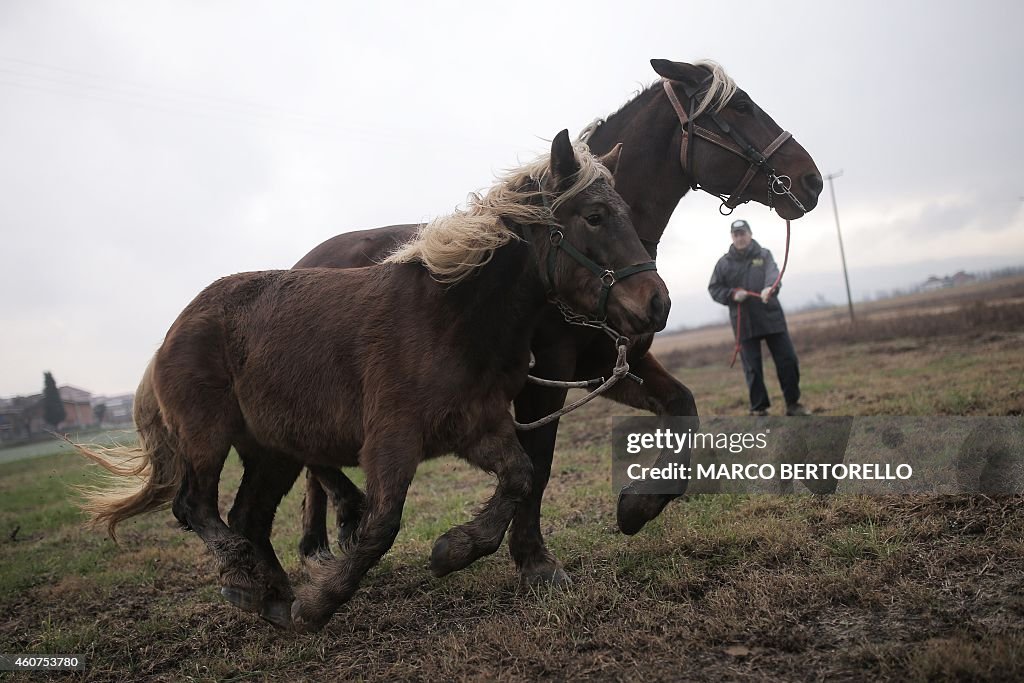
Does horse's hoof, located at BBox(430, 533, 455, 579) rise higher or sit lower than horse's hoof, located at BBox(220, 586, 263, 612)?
higher

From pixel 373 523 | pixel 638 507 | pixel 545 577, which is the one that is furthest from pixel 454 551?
pixel 638 507

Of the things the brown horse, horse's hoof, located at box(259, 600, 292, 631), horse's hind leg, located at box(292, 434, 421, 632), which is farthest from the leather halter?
horse's hoof, located at box(259, 600, 292, 631)

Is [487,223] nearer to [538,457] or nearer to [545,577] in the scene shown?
[538,457]

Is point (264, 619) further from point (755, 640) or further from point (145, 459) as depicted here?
point (755, 640)

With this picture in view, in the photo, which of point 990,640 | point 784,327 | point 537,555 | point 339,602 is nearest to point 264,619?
point 339,602

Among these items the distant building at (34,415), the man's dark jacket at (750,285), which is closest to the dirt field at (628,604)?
the man's dark jacket at (750,285)

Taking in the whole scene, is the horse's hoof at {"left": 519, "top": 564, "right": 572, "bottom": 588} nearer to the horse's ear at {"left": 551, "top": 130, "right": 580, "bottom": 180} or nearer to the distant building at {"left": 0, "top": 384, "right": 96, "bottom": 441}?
the horse's ear at {"left": 551, "top": 130, "right": 580, "bottom": 180}

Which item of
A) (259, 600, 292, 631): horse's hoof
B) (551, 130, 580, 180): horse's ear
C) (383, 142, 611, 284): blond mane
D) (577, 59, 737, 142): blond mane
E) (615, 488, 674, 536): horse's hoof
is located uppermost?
(577, 59, 737, 142): blond mane

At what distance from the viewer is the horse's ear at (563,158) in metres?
3.73

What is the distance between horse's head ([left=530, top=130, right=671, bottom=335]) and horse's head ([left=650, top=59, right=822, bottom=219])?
113 cm

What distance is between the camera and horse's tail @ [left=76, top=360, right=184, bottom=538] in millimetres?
4859

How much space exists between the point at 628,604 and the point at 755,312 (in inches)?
189

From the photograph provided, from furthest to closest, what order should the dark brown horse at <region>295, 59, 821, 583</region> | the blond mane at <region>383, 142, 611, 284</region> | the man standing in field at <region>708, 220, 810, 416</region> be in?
the man standing in field at <region>708, 220, 810, 416</region>
the dark brown horse at <region>295, 59, 821, 583</region>
the blond mane at <region>383, 142, 611, 284</region>

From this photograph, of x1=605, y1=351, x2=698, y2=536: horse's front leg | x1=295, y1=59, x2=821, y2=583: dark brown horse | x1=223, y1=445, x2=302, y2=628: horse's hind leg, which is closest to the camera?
x1=295, y1=59, x2=821, y2=583: dark brown horse
